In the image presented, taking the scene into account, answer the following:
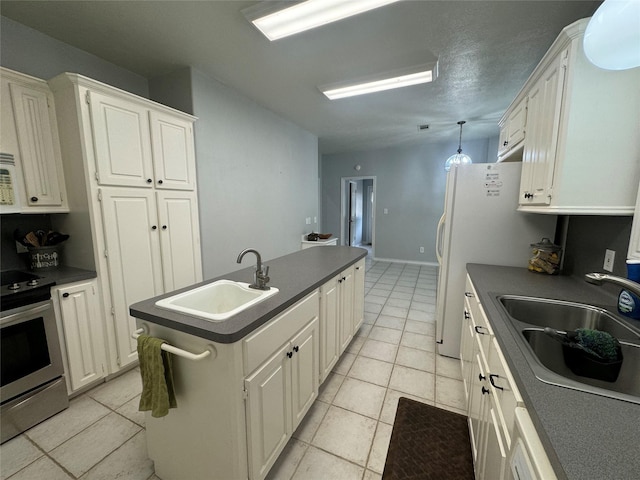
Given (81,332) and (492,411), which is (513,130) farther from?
(81,332)

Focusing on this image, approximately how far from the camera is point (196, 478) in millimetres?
1176

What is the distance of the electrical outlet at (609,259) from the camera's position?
145cm

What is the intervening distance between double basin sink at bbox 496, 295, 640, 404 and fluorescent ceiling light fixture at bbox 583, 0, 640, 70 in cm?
112

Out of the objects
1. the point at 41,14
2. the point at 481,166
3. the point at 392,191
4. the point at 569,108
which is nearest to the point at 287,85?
the point at 41,14

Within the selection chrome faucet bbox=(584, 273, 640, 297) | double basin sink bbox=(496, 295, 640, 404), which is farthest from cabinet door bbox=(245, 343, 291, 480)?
chrome faucet bbox=(584, 273, 640, 297)

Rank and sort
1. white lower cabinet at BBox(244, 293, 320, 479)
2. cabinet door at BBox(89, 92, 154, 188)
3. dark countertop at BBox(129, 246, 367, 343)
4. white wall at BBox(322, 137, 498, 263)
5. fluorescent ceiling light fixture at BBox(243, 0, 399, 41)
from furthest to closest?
1. white wall at BBox(322, 137, 498, 263)
2. cabinet door at BBox(89, 92, 154, 188)
3. fluorescent ceiling light fixture at BBox(243, 0, 399, 41)
4. white lower cabinet at BBox(244, 293, 320, 479)
5. dark countertop at BBox(129, 246, 367, 343)

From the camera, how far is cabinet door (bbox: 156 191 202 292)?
7.48 ft

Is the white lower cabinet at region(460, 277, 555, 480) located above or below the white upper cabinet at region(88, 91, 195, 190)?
below

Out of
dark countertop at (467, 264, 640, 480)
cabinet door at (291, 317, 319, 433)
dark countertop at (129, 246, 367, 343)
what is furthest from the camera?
cabinet door at (291, 317, 319, 433)

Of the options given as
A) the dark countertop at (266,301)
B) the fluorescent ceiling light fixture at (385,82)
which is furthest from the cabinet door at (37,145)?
the fluorescent ceiling light fixture at (385,82)

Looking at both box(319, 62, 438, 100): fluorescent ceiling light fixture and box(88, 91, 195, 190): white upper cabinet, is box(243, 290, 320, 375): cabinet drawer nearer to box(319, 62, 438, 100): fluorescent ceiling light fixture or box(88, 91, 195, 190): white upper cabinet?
box(88, 91, 195, 190): white upper cabinet

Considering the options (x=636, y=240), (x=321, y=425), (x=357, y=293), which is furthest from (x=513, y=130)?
(x=321, y=425)

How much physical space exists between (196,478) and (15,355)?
4.49 ft

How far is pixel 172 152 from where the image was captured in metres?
2.32
